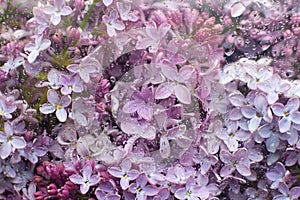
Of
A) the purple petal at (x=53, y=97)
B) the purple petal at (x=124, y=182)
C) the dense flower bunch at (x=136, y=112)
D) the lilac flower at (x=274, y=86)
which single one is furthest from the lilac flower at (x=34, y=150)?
the lilac flower at (x=274, y=86)

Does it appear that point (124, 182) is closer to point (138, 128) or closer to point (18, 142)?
point (138, 128)

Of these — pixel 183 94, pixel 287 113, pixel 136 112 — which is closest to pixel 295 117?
pixel 287 113

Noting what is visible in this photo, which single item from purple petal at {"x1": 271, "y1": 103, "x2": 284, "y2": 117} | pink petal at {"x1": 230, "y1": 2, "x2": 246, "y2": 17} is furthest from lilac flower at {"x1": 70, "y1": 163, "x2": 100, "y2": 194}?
pink petal at {"x1": 230, "y1": 2, "x2": 246, "y2": 17}

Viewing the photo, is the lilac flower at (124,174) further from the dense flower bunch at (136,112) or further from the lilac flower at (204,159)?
the lilac flower at (204,159)

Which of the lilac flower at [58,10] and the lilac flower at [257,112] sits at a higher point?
the lilac flower at [58,10]

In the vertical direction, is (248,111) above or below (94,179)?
above

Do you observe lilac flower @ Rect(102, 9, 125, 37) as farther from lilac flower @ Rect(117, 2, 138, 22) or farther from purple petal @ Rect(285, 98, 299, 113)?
purple petal @ Rect(285, 98, 299, 113)

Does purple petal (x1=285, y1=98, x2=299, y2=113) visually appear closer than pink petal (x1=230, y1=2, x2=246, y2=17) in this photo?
Yes
